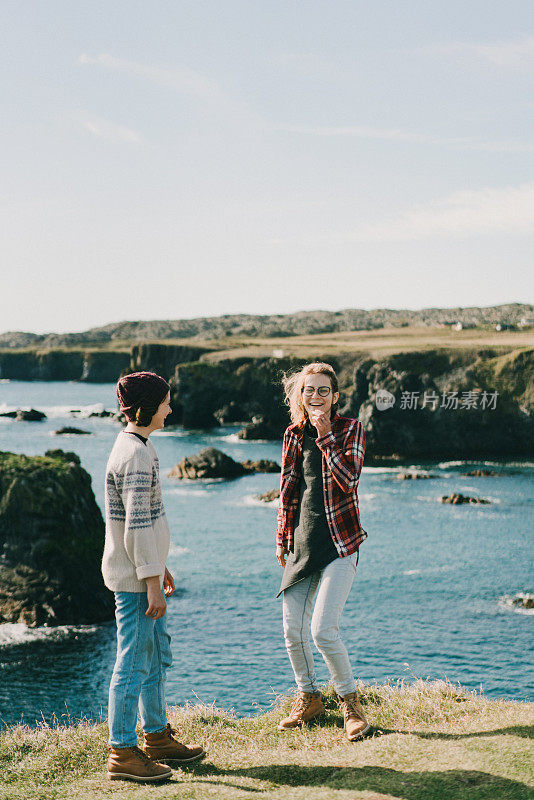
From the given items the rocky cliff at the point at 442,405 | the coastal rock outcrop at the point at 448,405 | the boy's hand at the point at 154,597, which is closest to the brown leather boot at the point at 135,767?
the boy's hand at the point at 154,597

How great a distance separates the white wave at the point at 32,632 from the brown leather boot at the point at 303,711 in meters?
20.8

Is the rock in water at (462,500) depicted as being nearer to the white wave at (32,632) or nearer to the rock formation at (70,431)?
the white wave at (32,632)

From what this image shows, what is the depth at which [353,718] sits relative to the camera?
760 cm

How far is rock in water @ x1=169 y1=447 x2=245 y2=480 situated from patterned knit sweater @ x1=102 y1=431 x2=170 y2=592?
184ft

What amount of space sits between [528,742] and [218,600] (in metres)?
26.7

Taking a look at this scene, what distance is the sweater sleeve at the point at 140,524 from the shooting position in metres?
6.55

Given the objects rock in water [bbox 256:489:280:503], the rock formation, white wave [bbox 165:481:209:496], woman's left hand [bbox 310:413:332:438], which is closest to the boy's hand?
woman's left hand [bbox 310:413:332:438]

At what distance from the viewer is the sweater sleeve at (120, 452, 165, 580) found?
6.55 metres

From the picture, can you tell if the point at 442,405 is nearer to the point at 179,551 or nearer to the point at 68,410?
the point at 179,551

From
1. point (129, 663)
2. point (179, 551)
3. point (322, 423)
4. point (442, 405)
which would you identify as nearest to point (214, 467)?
point (179, 551)

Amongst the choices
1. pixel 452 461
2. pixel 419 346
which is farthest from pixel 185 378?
pixel 452 461

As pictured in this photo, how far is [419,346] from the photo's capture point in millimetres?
92312

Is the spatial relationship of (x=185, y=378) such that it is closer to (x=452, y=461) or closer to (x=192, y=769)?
(x=452, y=461)

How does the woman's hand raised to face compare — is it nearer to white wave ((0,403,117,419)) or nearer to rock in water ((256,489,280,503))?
rock in water ((256,489,280,503))
